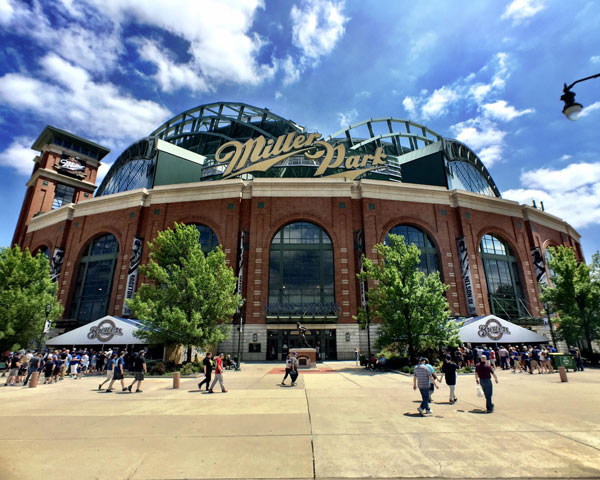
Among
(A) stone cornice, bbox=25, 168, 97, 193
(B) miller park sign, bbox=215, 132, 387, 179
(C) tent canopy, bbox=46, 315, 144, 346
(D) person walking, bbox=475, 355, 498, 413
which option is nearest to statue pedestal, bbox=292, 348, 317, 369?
(C) tent canopy, bbox=46, 315, 144, 346

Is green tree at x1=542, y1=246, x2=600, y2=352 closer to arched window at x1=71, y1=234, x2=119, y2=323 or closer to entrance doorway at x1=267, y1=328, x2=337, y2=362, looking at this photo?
entrance doorway at x1=267, y1=328, x2=337, y2=362

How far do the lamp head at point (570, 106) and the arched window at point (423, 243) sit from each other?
2736 cm

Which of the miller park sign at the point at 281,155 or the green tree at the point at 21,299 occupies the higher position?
the miller park sign at the point at 281,155

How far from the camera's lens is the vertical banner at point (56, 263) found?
38.8 metres

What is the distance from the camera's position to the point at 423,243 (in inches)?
1457

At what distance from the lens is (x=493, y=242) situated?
3956cm

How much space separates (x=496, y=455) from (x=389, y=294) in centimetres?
1727

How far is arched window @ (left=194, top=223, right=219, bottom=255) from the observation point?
3594 cm

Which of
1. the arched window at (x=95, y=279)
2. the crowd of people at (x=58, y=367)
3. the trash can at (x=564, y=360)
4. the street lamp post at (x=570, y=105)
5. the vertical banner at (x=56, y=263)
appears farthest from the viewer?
the vertical banner at (x=56, y=263)

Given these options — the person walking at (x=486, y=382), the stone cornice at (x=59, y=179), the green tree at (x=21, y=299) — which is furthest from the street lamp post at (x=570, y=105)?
the stone cornice at (x=59, y=179)

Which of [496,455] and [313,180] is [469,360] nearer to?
[496,455]

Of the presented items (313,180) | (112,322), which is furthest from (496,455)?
(313,180)

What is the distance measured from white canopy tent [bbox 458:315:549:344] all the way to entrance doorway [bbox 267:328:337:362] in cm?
1234

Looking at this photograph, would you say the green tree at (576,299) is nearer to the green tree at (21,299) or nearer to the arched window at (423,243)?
the arched window at (423,243)
